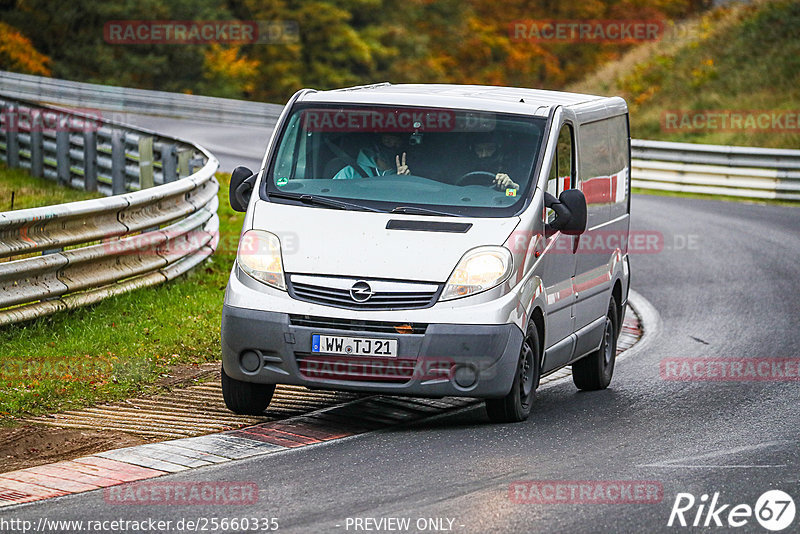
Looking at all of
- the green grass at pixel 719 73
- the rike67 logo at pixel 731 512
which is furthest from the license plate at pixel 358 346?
the green grass at pixel 719 73

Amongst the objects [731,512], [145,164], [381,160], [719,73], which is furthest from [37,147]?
[719,73]

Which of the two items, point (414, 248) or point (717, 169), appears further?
point (717, 169)

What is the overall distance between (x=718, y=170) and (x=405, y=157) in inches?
860

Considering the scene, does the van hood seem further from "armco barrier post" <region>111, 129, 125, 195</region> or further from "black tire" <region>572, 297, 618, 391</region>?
"armco barrier post" <region>111, 129, 125, 195</region>

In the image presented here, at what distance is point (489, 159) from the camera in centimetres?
896

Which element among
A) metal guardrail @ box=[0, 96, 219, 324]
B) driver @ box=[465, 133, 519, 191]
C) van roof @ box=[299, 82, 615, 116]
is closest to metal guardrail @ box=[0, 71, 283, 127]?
metal guardrail @ box=[0, 96, 219, 324]

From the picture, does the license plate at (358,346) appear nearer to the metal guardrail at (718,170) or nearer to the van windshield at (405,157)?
the van windshield at (405,157)

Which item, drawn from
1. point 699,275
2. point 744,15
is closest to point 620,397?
point 699,275

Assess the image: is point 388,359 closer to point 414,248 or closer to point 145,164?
point 414,248

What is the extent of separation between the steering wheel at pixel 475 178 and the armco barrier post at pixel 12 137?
14.4m

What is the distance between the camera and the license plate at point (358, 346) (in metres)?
8.05

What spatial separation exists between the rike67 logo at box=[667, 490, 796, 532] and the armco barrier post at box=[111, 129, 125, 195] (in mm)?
12875

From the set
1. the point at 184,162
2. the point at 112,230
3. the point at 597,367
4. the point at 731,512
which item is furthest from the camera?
the point at 184,162

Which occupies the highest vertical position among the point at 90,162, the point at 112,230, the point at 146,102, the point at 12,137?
the point at 112,230
